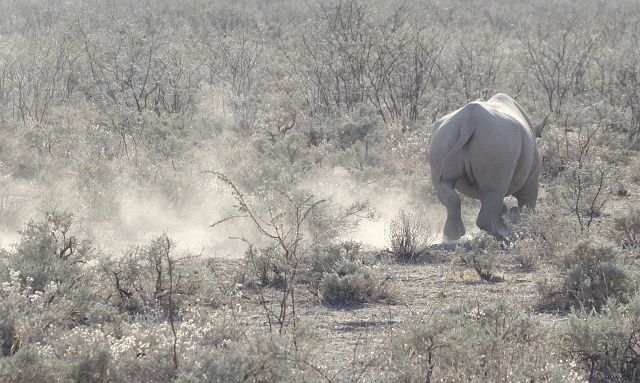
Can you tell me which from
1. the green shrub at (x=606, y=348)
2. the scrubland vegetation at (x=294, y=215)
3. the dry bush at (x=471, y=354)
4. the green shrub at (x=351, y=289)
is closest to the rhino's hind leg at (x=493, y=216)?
the scrubland vegetation at (x=294, y=215)

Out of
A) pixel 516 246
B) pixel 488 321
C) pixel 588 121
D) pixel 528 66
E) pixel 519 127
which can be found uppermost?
pixel 528 66

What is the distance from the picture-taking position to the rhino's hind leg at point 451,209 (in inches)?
428

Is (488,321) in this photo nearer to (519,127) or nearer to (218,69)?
(519,127)

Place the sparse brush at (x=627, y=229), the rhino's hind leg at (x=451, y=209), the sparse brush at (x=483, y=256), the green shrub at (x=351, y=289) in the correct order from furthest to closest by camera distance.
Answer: the rhino's hind leg at (x=451, y=209) < the sparse brush at (x=627, y=229) < the sparse brush at (x=483, y=256) < the green shrub at (x=351, y=289)

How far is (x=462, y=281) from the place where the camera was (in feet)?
29.3

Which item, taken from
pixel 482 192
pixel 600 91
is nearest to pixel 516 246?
pixel 482 192

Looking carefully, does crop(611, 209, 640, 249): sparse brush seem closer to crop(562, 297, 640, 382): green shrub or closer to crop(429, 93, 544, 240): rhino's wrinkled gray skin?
crop(429, 93, 544, 240): rhino's wrinkled gray skin

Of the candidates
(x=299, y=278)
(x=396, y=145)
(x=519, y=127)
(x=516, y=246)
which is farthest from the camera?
(x=396, y=145)

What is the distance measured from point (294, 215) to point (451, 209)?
160 cm

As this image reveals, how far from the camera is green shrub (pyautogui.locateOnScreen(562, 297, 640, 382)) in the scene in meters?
5.91

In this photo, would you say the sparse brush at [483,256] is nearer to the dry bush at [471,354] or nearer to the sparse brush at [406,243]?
the sparse brush at [406,243]

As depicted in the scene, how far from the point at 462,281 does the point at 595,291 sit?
1428mm

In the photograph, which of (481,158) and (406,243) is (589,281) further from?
(481,158)

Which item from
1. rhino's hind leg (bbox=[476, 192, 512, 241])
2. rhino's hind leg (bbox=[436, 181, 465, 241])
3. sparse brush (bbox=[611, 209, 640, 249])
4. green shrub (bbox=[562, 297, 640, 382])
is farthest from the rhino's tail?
green shrub (bbox=[562, 297, 640, 382])
